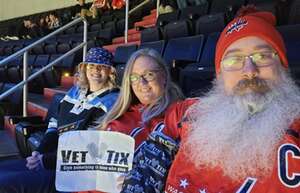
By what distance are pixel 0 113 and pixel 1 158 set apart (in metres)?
1.42

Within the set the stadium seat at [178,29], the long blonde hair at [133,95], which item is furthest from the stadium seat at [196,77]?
the stadium seat at [178,29]

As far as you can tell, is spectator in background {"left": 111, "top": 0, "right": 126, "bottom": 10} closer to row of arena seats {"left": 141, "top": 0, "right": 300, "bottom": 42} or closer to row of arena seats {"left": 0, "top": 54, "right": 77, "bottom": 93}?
row of arena seats {"left": 0, "top": 54, "right": 77, "bottom": 93}

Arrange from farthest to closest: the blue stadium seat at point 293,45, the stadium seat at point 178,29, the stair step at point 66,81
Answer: the stair step at point 66,81, the stadium seat at point 178,29, the blue stadium seat at point 293,45

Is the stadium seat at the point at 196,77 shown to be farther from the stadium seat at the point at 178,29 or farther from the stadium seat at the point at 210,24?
the stadium seat at the point at 178,29

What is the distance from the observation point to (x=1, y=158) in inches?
149

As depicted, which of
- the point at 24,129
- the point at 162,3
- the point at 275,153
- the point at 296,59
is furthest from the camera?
the point at 162,3

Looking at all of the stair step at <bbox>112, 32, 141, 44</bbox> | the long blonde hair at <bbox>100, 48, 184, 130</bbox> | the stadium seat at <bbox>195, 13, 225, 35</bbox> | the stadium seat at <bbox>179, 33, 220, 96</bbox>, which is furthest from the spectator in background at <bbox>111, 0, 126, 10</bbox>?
the long blonde hair at <bbox>100, 48, 184, 130</bbox>

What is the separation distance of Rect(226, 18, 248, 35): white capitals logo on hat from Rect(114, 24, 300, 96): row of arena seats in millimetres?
598

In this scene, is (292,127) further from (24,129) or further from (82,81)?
(24,129)

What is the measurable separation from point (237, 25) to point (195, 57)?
86.0 inches

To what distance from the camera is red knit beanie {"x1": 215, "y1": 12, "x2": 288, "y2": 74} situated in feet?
4.32

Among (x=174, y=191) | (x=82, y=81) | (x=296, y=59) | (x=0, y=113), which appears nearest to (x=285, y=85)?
(x=174, y=191)

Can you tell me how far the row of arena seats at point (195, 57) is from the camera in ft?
8.29

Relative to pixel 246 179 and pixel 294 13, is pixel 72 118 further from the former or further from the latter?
pixel 294 13
